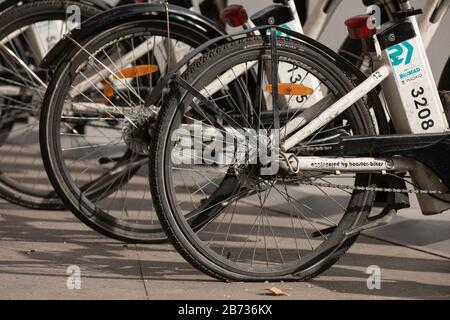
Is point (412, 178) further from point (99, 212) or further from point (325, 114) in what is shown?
point (99, 212)

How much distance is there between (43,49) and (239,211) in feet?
5.53

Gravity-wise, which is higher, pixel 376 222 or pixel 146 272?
pixel 376 222

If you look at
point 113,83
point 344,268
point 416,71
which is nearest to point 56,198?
point 113,83

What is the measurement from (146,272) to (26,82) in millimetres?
2411

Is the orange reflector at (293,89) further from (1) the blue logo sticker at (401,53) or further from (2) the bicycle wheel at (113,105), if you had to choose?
(1) the blue logo sticker at (401,53)

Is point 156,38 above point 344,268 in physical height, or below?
above

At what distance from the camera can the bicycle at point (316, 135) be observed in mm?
6203

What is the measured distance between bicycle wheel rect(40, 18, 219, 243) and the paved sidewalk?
0.21 m

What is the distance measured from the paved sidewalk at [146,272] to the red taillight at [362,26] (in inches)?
47.0

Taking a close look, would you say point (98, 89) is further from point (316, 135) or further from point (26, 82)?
point (26, 82)

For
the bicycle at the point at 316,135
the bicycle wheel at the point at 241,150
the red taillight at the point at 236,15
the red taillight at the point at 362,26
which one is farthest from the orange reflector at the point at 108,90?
the red taillight at the point at 362,26

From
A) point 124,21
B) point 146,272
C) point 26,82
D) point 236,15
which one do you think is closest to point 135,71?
point 124,21

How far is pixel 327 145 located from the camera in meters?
6.48

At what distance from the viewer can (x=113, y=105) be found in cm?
740
